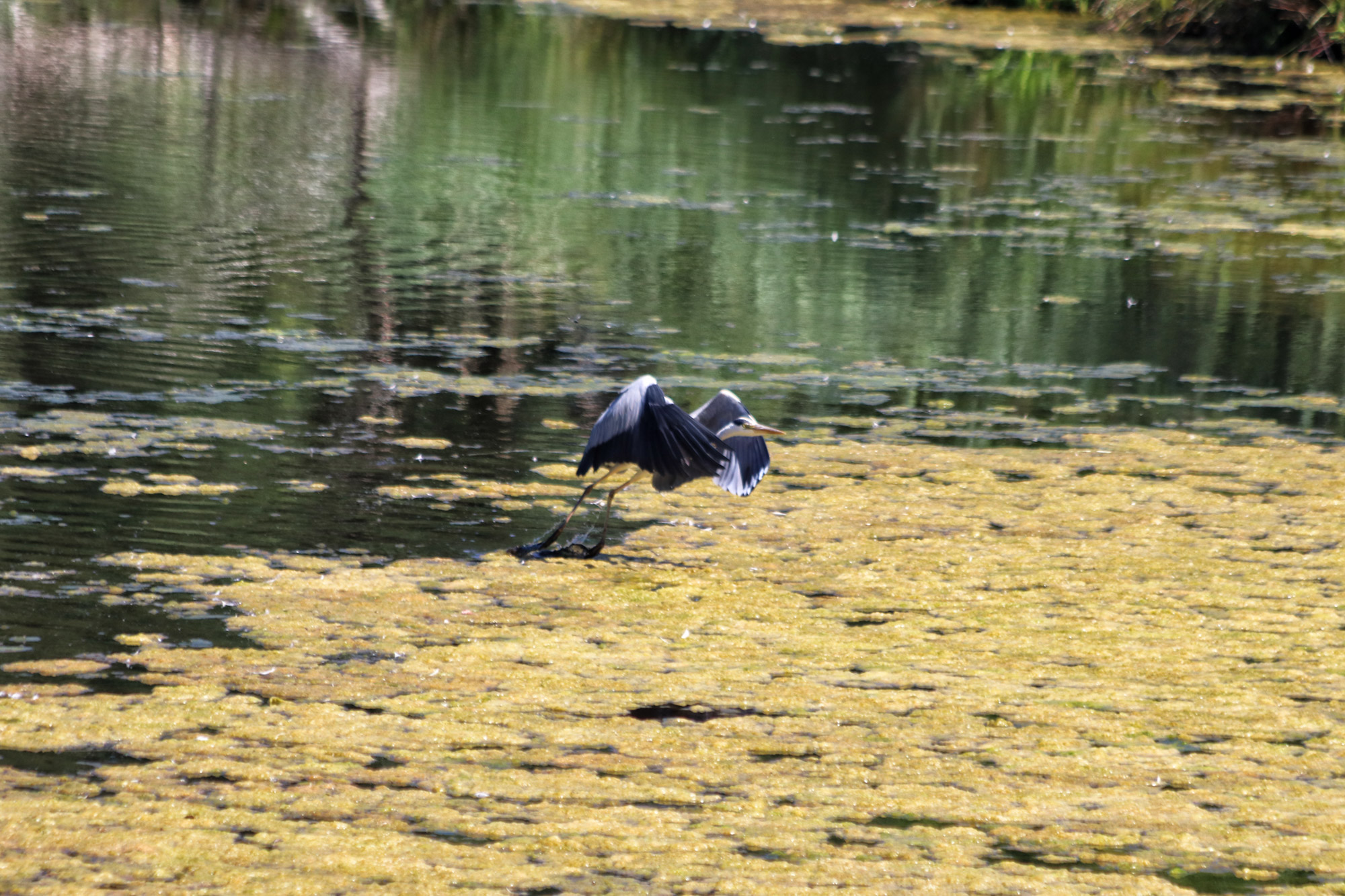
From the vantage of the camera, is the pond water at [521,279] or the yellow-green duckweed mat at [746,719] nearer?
the yellow-green duckweed mat at [746,719]

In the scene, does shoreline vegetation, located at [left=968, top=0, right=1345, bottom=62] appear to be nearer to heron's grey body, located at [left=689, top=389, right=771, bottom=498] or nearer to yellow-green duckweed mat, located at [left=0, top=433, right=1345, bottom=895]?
yellow-green duckweed mat, located at [left=0, top=433, right=1345, bottom=895]

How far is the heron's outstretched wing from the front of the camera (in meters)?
5.55

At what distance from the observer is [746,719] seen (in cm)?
459

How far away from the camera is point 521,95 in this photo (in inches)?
682

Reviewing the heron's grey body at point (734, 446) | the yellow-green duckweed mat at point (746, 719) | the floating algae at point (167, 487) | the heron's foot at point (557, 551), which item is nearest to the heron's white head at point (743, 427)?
the heron's grey body at point (734, 446)

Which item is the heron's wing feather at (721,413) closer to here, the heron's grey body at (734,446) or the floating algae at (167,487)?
the heron's grey body at (734,446)

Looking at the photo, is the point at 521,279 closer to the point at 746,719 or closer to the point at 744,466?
the point at 744,466

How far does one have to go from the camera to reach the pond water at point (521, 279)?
648 centimetres

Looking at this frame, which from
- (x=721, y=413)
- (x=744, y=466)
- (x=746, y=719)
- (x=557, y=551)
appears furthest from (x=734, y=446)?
(x=746, y=719)

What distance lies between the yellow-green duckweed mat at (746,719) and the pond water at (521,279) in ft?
1.86

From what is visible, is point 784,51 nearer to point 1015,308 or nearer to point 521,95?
point 521,95

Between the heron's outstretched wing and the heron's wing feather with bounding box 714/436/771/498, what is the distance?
1.15 ft

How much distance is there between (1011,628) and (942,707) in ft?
2.62

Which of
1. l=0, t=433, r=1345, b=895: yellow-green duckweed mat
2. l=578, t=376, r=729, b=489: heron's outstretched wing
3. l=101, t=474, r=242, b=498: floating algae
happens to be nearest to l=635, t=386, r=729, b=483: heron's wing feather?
l=578, t=376, r=729, b=489: heron's outstretched wing
